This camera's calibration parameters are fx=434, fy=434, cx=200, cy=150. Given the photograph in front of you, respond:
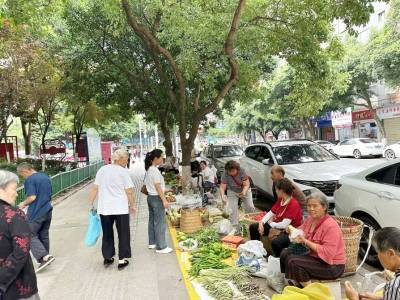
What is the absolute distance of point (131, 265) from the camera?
6.41m

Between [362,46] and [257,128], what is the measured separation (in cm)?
1860

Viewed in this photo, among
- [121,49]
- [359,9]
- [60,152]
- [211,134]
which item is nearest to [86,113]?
[60,152]

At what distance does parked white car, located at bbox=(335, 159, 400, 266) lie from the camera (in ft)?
17.6

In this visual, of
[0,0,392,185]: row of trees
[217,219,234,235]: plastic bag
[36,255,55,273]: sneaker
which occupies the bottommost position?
[36,255,55,273]: sneaker

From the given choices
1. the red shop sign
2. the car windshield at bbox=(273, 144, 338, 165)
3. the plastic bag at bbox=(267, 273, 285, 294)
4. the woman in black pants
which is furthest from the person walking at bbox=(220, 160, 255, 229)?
the red shop sign

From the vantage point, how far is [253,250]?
5645 mm

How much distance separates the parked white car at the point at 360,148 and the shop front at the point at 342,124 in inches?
281

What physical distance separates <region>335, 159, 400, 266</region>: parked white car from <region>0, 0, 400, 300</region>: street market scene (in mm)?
23

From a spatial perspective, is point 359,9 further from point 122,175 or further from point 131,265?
point 131,265

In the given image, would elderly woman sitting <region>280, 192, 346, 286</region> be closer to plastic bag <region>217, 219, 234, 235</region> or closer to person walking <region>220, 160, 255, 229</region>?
plastic bag <region>217, 219, 234, 235</region>

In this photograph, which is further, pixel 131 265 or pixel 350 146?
pixel 350 146

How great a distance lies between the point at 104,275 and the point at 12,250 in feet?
10.8

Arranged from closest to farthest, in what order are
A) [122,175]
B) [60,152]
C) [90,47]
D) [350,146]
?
[122,175]
[90,47]
[60,152]
[350,146]

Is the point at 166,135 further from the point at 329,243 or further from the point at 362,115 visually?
the point at 362,115
